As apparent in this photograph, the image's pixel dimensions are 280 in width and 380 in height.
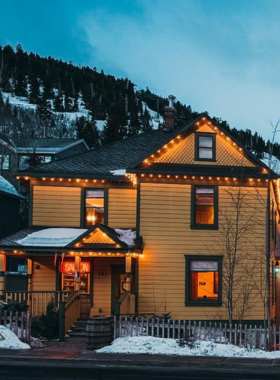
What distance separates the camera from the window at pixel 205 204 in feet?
92.3

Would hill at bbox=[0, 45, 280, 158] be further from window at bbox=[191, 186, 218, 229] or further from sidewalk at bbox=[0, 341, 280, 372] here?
sidewalk at bbox=[0, 341, 280, 372]

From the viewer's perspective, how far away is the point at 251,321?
1084 inches

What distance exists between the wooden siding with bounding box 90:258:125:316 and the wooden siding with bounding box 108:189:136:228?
1652 millimetres

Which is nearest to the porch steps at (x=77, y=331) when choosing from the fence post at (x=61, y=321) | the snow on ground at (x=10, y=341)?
the fence post at (x=61, y=321)

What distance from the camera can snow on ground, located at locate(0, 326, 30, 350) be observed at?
21266 millimetres

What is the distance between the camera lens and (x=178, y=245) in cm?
2770

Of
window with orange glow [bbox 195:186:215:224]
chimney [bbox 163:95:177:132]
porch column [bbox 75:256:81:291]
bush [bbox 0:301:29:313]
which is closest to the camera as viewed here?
bush [bbox 0:301:29:313]

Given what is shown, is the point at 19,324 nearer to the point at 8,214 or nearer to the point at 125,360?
the point at 125,360

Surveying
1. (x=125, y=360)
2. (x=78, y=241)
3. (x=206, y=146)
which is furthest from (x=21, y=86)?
(x=125, y=360)

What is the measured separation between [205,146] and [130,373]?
1401 centimetres

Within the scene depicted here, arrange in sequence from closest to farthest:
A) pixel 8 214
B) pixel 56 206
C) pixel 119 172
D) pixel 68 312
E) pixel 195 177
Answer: pixel 68 312 → pixel 195 177 → pixel 56 206 → pixel 119 172 → pixel 8 214

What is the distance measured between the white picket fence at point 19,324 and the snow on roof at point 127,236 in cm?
587

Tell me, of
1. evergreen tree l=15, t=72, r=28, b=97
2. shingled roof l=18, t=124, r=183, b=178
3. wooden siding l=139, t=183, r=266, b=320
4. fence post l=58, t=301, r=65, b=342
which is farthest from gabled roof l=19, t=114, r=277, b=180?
evergreen tree l=15, t=72, r=28, b=97

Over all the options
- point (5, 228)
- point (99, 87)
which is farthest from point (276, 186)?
point (99, 87)
